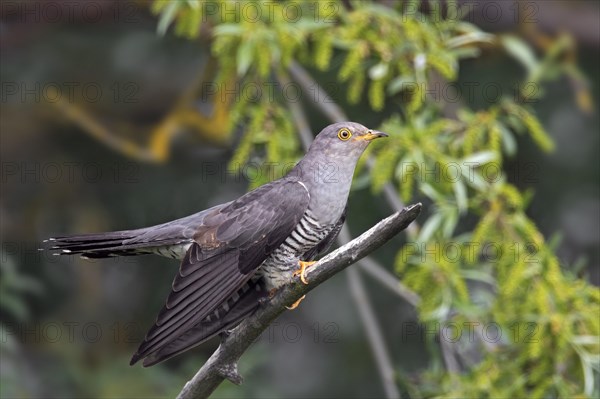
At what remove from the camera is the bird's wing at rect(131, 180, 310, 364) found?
11.5 ft

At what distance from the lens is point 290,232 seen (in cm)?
374

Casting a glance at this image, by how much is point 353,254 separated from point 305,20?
6.18ft

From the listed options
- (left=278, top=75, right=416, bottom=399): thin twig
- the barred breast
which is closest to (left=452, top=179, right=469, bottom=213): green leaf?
(left=278, top=75, right=416, bottom=399): thin twig

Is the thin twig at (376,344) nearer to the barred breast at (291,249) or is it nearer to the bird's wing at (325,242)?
the bird's wing at (325,242)

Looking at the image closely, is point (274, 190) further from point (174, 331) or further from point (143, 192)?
point (143, 192)

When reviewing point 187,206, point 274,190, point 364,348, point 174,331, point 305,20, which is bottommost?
point 364,348

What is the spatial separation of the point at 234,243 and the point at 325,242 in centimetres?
42

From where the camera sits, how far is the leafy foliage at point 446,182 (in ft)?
14.3

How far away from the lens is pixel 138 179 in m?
6.14

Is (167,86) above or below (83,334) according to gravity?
above

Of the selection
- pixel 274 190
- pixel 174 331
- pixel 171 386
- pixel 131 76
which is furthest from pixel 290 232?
pixel 131 76

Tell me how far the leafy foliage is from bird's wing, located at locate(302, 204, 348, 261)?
515 mm

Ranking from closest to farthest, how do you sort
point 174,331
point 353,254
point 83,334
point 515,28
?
point 353,254
point 174,331
point 83,334
point 515,28

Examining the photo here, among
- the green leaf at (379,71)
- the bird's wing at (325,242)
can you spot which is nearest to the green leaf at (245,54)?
the green leaf at (379,71)
